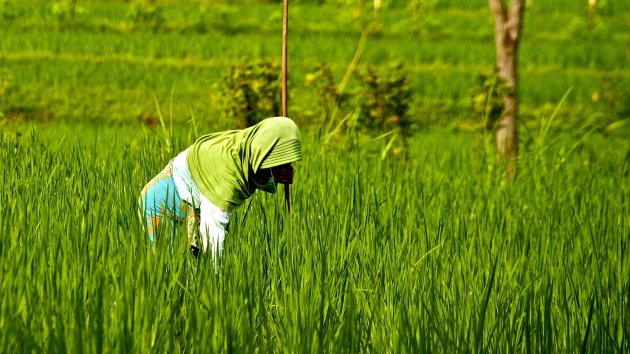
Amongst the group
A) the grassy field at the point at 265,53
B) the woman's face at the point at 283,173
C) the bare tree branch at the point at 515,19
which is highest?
the bare tree branch at the point at 515,19

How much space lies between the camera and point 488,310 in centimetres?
272

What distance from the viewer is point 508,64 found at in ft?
22.6

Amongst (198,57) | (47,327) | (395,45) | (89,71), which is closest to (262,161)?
(47,327)

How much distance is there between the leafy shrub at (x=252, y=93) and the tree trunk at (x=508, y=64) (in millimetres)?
1408

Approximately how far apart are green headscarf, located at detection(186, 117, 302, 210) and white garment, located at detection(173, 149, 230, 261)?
25 mm

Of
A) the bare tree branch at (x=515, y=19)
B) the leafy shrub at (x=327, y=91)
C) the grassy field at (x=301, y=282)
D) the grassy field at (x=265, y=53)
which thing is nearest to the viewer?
the grassy field at (x=301, y=282)

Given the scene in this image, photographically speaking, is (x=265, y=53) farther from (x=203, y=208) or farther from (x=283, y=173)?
(x=283, y=173)

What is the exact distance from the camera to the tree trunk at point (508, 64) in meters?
6.76

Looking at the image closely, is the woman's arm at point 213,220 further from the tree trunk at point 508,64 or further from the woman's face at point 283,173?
the tree trunk at point 508,64

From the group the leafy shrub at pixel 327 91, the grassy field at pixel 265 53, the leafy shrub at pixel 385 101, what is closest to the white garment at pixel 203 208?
the leafy shrub at pixel 327 91

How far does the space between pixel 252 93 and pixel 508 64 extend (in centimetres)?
162

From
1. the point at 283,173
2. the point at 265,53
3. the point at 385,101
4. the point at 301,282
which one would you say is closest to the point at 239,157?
the point at 283,173

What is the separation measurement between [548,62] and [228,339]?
464 inches

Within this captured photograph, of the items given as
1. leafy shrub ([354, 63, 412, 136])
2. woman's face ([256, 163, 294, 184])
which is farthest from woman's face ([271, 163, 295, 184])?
leafy shrub ([354, 63, 412, 136])
